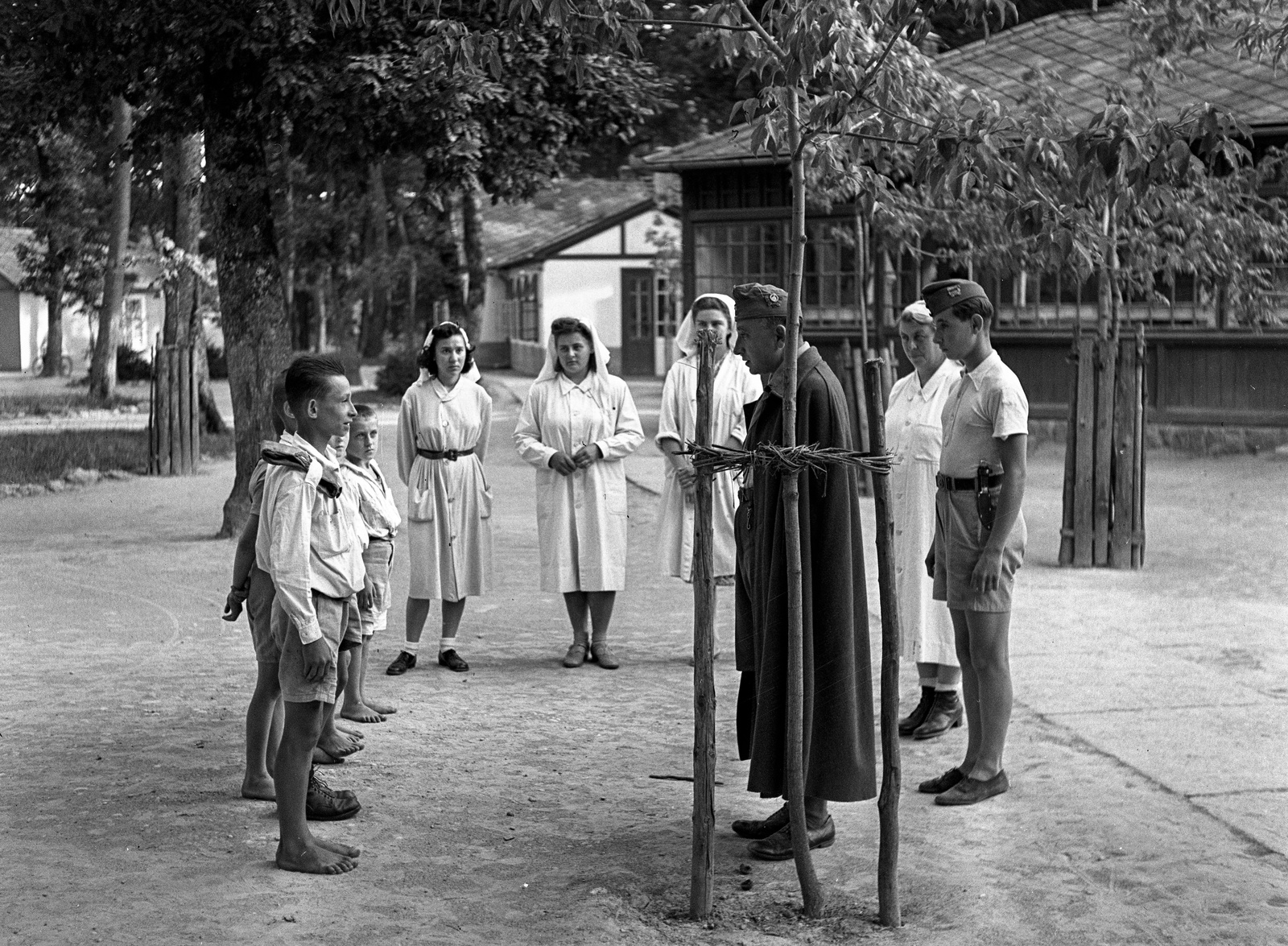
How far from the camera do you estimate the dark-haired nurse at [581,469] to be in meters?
8.20

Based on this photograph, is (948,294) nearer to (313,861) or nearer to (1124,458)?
(313,861)

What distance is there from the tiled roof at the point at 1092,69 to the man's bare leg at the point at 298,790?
47.4 feet

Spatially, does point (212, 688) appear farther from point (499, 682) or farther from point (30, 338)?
point (30, 338)

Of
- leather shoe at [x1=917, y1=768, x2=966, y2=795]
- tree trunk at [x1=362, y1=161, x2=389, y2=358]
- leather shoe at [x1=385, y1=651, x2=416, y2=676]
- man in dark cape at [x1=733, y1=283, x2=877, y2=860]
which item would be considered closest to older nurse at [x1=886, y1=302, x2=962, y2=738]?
leather shoe at [x1=917, y1=768, x2=966, y2=795]

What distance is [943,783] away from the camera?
585cm

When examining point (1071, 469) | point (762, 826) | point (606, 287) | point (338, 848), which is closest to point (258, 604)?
point (338, 848)

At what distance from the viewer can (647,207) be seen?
142 feet

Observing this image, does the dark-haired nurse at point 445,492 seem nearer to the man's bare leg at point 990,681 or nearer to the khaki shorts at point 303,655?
the khaki shorts at point 303,655

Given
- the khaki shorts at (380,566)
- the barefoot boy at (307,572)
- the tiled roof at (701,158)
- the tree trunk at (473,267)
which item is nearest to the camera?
the barefoot boy at (307,572)

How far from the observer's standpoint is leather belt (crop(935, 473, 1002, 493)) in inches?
223

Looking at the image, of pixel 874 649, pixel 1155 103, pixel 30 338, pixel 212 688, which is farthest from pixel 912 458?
pixel 30 338

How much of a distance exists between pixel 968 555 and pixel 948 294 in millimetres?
964

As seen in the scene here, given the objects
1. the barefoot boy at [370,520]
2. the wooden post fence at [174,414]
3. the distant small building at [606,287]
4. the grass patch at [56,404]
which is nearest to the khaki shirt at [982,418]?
the barefoot boy at [370,520]

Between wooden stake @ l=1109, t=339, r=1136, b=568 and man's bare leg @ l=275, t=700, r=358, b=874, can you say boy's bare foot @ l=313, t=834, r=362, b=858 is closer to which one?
Answer: man's bare leg @ l=275, t=700, r=358, b=874
